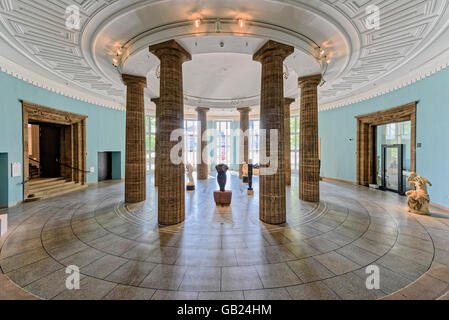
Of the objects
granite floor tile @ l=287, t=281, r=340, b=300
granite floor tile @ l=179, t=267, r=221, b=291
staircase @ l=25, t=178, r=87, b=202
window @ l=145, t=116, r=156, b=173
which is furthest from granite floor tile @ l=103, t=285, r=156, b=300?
window @ l=145, t=116, r=156, b=173

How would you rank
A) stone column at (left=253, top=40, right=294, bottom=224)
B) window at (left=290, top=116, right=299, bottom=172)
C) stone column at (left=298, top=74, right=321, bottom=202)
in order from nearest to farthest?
1. stone column at (left=253, top=40, right=294, bottom=224)
2. stone column at (left=298, top=74, right=321, bottom=202)
3. window at (left=290, top=116, right=299, bottom=172)

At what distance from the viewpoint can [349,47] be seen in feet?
17.3

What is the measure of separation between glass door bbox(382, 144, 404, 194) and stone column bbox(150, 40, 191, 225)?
1070 centimetres

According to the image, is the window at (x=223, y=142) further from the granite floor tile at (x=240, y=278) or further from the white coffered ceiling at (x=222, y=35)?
the granite floor tile at (x=240, y=278)

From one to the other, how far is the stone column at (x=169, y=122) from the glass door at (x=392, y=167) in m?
10.7

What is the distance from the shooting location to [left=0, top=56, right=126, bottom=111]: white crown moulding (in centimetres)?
658

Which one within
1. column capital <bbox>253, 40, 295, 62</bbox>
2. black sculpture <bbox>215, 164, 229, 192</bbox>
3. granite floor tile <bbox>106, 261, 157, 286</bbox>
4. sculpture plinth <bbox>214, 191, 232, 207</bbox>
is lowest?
granite floor tile <bbox>106, 261, 157, 286</bbox>

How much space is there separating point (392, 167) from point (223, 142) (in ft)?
43.3

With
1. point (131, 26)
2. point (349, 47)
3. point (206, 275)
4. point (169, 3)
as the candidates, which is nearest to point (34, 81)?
point (131, 26)

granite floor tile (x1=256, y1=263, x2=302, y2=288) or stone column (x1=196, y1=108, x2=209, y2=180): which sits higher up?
stone column (x1=196, y1=108, x2=209, y2=180)

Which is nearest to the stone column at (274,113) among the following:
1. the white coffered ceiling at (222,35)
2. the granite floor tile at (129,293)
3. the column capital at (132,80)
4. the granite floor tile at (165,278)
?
the white coffered ceiling at (222,35)

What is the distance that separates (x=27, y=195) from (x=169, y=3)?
9362 millimetres

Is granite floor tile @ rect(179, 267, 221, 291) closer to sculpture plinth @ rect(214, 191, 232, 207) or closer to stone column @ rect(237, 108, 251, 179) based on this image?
sculpture plinth @ rect(214, 191, 232, 207)
